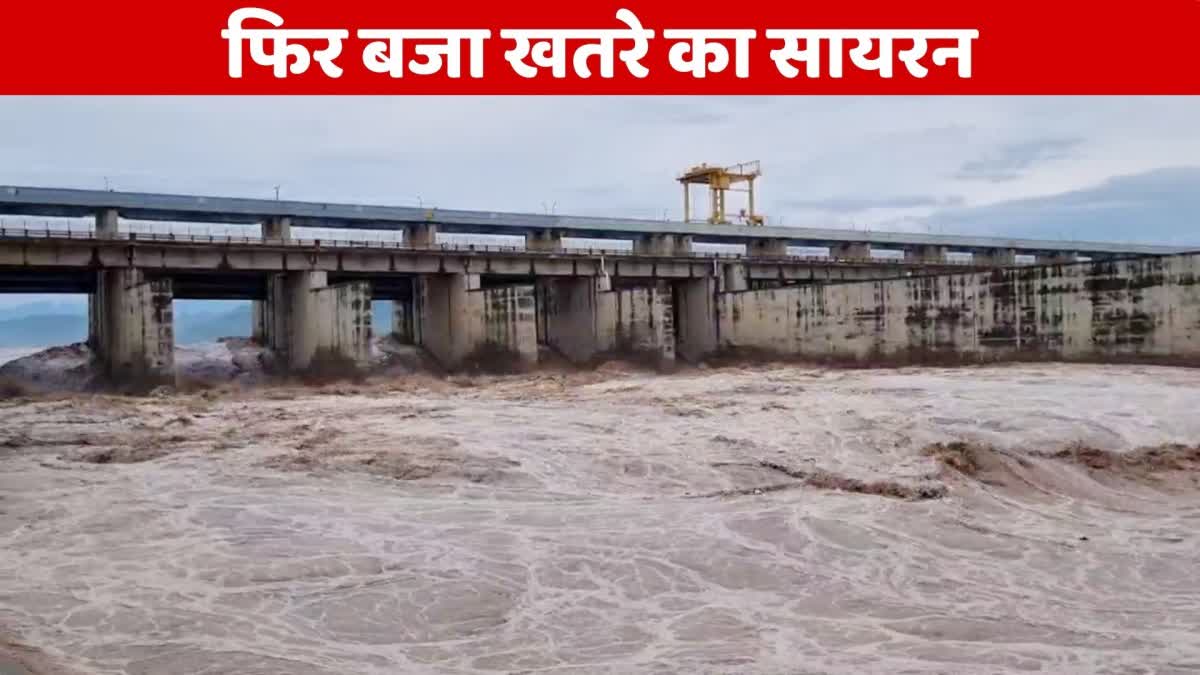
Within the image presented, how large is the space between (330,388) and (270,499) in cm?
2088

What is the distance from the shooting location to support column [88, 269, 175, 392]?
3222cm

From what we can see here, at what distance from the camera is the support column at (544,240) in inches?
1965

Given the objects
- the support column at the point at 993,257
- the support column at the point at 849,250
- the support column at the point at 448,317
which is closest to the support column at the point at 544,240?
the support column at the point at 448,317

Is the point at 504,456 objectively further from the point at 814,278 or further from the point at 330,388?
the point at 814,278

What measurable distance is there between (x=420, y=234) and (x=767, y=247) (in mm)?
21095

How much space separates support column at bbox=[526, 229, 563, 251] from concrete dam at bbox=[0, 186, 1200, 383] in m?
0.10

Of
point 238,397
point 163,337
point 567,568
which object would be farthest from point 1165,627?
point 163,337

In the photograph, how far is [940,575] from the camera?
9367mm

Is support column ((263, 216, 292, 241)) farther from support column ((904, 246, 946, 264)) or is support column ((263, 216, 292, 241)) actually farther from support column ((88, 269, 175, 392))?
support column ((904, 246, 946, 264))

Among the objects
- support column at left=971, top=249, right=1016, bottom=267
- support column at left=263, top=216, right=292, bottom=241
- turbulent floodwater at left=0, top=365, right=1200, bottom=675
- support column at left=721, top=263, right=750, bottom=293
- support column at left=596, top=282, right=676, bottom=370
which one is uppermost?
support column at left=263, top=216, right=292, bottom=241

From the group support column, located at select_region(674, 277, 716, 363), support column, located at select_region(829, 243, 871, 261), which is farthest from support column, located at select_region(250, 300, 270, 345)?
support column, located at select_region(829, 243, 871, 261)

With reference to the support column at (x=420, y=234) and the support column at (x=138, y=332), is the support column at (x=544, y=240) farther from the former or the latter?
the support column at (x=138, y=332)

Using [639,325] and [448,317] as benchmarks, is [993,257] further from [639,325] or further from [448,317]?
[448,317]

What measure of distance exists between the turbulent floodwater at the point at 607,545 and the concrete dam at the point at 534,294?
14091mm
